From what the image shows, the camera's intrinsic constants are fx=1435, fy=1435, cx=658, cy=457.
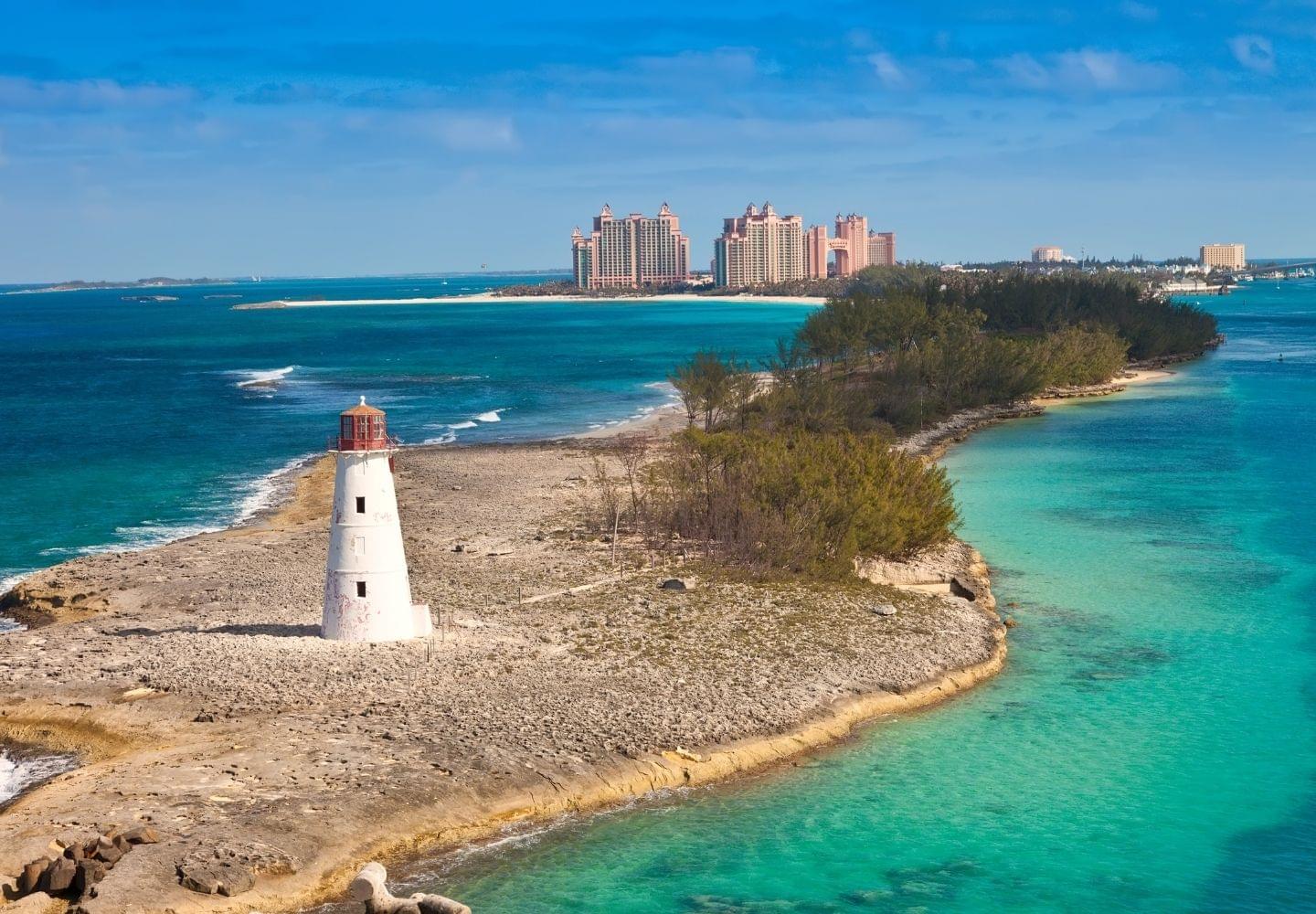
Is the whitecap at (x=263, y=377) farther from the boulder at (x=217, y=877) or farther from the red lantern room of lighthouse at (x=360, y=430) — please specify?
the boulder at (x=217, y=877)

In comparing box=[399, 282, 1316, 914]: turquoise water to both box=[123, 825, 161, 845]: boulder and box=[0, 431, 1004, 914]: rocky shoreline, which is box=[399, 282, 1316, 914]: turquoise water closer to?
box=[0, 431, 1004, 914]: rocky shoreline

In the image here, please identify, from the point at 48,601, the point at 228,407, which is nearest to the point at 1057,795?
the point at 48,601

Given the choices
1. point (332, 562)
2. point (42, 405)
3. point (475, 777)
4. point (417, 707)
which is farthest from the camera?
point (42, 405)

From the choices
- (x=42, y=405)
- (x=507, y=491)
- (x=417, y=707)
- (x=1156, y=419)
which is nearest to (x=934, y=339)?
(x=1156, y=419)

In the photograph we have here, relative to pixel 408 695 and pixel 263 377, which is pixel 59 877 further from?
pixel 263 377

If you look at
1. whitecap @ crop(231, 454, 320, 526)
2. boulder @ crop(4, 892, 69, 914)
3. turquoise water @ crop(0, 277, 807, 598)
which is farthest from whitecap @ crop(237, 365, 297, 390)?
boulder @ crop(4, 892, 69, 914)

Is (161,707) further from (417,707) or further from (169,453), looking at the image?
(169,453)
